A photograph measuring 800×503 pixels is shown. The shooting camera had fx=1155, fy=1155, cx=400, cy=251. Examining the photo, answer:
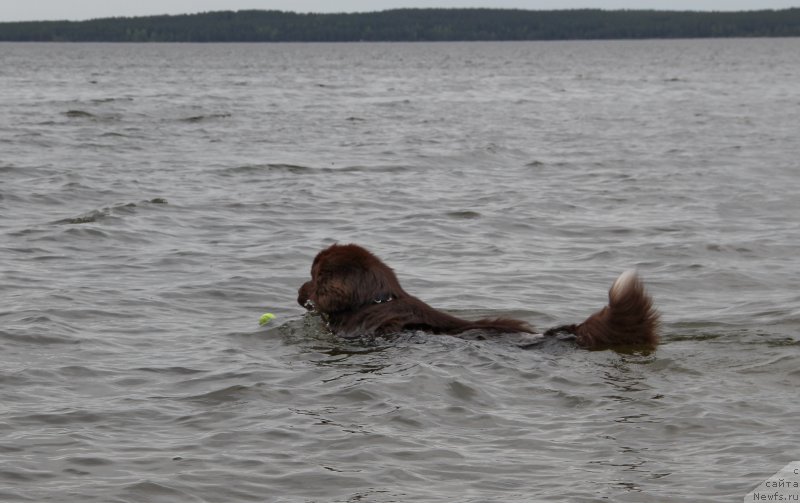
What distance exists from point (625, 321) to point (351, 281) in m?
1.91

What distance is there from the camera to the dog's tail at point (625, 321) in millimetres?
6949

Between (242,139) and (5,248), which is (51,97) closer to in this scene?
(242,139)

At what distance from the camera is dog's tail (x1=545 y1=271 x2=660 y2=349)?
274 inches

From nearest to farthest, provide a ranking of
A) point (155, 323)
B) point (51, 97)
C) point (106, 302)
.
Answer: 1. point (155, 323)
2. point (106, 302)
3. point (51, 97)

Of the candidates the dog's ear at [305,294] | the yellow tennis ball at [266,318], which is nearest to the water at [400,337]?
the yellow tennis ball at [266,318]

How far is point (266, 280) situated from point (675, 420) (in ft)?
16.4

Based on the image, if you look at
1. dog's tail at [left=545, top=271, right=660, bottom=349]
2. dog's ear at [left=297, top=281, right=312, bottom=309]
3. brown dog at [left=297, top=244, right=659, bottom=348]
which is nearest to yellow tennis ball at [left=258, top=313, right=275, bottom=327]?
dog's ear at [left=297, top=281, right=312, bottom=309]

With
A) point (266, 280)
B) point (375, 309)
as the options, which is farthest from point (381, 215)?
point (375, 309)

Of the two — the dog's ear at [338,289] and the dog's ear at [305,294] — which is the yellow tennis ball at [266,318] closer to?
the dog's ear at [305,294]

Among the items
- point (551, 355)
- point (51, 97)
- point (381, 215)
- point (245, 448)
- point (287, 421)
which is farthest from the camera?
point (51, 97)

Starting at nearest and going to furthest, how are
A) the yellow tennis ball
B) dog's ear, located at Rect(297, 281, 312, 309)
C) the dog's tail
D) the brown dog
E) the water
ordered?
the water
the dog's tail
the brown dog
dog's ear, located at Rect(297, 281, 312, 309)
the yellow tennis ball

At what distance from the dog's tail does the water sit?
0.12 metres

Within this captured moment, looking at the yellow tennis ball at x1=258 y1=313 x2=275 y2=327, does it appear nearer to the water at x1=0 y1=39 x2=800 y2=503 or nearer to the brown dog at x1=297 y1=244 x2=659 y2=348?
the water at x1=0 y1=39 x2=800 y2=503

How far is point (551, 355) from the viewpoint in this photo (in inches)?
288
